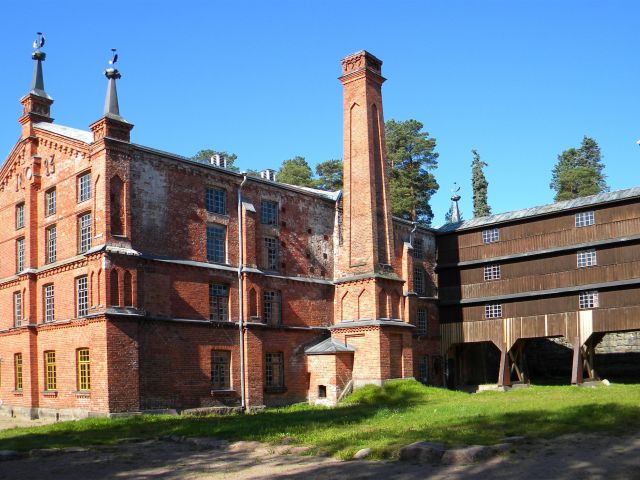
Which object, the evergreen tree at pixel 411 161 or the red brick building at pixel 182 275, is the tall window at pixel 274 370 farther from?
the evergreen tree at pixel 411 161

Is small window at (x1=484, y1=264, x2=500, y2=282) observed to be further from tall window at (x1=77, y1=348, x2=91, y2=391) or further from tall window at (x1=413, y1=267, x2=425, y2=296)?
tall window at (x1=77, y1=348, x2=91, y2=391)

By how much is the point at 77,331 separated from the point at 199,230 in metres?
6.26

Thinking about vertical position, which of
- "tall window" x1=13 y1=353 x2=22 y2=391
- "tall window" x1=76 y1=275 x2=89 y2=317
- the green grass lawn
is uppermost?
"tall window" x1=76 y1=275 x2=89 y2=317

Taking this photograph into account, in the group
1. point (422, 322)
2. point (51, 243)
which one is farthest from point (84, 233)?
point (422, 322)

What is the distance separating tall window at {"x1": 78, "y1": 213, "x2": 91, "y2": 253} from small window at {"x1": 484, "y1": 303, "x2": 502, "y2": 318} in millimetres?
22050

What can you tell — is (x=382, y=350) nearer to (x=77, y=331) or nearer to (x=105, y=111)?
(x=77, y=331)

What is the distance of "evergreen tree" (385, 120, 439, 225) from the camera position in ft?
193

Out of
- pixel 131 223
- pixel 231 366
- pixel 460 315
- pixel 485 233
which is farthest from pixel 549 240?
pixel 131 223

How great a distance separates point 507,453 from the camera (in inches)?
514

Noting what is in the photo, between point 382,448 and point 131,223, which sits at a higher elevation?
point 131,223

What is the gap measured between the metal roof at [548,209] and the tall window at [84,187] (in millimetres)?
21694

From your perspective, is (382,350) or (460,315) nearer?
(382,350)

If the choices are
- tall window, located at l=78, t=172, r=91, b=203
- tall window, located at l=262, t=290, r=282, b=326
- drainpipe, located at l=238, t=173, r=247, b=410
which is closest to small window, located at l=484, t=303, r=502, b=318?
tall window, located at l=262, t=290, r=282, b=326

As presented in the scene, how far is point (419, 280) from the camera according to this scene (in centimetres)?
4025
